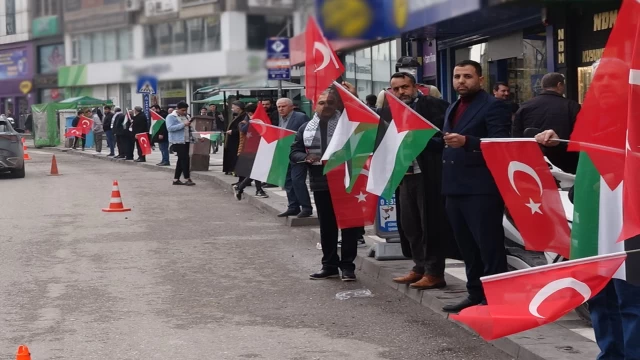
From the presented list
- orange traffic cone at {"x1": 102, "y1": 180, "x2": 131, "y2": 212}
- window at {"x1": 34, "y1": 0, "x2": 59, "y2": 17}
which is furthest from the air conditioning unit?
orange traffic cone at {"x1": 102, "y1": 180, "x2": 131, "y2": 212}

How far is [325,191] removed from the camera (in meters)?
9.99

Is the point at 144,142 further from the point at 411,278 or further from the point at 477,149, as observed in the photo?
the point at 477,149

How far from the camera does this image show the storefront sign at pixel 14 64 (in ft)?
234

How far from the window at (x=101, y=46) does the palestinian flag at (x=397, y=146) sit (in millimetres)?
27434

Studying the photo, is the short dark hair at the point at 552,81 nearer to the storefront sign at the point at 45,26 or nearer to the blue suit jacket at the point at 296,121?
the blue suit jacket at the point at 296,121

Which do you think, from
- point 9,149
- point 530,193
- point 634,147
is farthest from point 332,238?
point 9,149

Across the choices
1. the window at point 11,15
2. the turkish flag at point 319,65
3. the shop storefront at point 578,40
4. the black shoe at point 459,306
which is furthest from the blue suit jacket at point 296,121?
the window at point 11,15

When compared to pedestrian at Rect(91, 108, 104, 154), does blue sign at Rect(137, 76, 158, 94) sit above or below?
above

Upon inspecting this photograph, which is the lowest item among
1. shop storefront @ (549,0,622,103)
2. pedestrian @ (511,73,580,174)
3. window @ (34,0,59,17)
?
pedestrian @ (511,73,580,174)

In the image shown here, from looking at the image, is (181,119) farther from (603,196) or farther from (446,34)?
(603,196)

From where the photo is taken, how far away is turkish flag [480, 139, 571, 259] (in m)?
6.36

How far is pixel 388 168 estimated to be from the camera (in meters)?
8.46

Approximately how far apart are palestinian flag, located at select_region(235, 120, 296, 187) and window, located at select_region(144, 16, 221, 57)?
19.9 m

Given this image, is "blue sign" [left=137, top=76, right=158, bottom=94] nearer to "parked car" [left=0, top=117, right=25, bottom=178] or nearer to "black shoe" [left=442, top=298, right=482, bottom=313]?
"parked car" [left=0, top=117, right=25, bottom=178]
